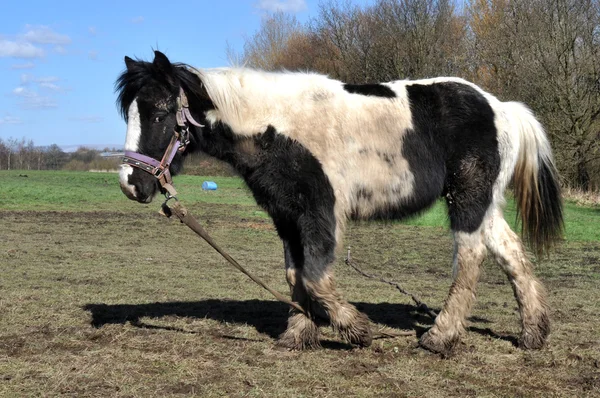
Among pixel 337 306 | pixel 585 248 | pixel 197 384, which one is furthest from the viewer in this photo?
pixel 585 248

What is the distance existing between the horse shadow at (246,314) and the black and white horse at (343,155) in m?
0.79

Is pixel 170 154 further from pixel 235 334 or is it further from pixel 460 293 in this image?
pixel 460 293

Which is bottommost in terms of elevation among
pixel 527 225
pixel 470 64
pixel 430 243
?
pixel 430 243

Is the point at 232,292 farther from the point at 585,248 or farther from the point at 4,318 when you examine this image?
the point at 585,248

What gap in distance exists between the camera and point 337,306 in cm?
530

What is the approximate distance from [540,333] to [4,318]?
17.6 ft

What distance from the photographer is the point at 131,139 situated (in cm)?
517

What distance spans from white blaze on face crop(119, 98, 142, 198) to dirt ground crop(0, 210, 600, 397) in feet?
4.62

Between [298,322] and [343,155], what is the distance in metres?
1.56

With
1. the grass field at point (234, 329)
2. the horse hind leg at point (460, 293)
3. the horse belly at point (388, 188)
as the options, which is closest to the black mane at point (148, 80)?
the grass field at point (234, 329)

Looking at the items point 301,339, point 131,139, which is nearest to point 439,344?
point 301,339

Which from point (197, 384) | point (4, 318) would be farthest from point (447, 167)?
point (4, 318)

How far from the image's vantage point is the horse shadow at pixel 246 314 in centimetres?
642

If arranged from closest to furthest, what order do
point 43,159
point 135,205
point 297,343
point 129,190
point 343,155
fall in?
point 129,190, point 343,155, point 297,343, point 135,205, point 43,159
